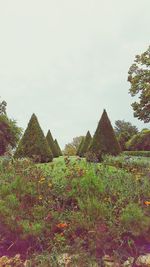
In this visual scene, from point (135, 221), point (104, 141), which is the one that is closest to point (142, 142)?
point (104, 141)

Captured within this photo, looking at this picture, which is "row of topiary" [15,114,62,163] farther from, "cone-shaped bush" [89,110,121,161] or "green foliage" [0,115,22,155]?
"green foliage" [0,115,22,155]

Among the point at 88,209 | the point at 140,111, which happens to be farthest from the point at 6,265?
the point at 140,111

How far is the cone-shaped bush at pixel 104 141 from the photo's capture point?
706 inches

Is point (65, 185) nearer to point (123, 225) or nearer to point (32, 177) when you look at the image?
point (32, 177)

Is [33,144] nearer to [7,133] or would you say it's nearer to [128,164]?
[128,164]

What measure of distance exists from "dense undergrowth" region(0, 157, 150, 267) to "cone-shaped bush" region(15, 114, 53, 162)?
10050 millimetres

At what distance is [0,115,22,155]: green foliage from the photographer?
39050mm

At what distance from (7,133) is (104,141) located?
76.0 ft

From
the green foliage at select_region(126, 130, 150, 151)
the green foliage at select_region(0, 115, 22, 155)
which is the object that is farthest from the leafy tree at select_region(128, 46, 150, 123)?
the green foliage at select_region(0, 115, 22, 155)

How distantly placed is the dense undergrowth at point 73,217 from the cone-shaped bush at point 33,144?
10.1 metres

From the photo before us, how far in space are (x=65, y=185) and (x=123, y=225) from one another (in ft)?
6.02

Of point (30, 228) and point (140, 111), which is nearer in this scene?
point (30, 228)

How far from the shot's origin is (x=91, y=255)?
557 cm

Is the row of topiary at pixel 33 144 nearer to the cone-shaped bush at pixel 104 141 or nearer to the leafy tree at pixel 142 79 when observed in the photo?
the cone-shaped bush at pixel 104 141
